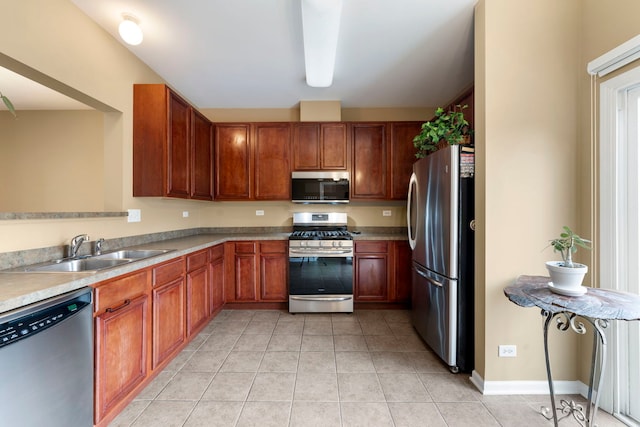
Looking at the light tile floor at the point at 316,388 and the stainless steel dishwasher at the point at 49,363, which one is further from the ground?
the stainless steel dishwasher at the point at 49,363

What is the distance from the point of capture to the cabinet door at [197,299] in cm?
239

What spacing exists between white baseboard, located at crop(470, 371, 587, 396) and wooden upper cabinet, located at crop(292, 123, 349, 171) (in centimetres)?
263

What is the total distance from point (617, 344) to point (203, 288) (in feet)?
10.4

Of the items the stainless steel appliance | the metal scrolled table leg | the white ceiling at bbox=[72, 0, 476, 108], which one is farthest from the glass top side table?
the white ceiling at bbox=[72, 0, 476, 108]

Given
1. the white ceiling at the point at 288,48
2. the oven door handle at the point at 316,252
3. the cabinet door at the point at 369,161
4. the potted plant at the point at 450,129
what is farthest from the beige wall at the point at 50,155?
the potted plant at the point at 450,129

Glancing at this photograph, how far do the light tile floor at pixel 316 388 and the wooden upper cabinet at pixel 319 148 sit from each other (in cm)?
207

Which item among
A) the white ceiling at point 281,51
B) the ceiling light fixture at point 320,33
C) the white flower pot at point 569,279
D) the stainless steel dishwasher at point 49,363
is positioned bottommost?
the stainless steel dishwasher at point 49,363

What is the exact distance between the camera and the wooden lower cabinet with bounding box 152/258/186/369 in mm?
1903

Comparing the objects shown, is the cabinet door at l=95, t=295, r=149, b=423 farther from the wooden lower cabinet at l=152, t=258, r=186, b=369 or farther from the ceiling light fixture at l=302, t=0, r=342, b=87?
the ceiling light fixture at l=302, t=0, r=342, b=87

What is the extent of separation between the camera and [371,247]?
3.31m

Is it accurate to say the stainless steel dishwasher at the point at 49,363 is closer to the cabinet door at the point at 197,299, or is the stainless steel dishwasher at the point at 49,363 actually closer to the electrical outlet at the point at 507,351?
the cabinet door at the point at 197,299

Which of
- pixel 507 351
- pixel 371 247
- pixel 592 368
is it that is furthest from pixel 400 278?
pixel 592 368

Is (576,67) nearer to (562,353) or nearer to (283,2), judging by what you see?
(562,353)

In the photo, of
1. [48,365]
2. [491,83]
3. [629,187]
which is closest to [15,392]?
[48,365]
